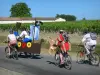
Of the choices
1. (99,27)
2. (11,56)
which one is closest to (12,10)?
(99,27)

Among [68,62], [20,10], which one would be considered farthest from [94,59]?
[20,10]

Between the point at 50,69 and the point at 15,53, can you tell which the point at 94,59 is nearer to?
the point at 50,69

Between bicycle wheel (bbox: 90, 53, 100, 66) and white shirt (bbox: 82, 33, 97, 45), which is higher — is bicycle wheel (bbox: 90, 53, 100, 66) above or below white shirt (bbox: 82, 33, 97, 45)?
below

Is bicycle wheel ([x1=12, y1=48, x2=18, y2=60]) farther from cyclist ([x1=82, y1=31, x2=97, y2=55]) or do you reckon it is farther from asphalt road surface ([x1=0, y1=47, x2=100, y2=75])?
cyclist ([x1=82, y1=31, x2=97, y2=55])

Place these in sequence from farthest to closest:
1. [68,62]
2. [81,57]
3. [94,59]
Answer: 1. [81,57]
2. [94,59]
3. [68,62]

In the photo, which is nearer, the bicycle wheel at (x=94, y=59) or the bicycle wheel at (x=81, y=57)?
the bicycle wheel at (x=94, y=59)

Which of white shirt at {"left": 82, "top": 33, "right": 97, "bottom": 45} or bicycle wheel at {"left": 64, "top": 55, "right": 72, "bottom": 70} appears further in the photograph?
white shirt at {"left": 82, "top": 33, "right": 97, "bottom": 45}

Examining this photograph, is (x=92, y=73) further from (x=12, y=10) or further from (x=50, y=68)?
(x=12, y=10)

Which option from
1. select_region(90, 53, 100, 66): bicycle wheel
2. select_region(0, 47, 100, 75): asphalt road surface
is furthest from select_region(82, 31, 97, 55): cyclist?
select_region(0, 47, 100, 75): asphalt road surface

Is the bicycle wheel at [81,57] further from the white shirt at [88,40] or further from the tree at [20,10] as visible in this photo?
the tree at [20,10]

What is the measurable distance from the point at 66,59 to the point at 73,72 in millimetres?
872

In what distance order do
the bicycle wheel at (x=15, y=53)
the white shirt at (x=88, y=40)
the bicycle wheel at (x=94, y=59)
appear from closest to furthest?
the bicycle wheel at (x=94, y=59) < the white shirt at (x=88, y=40) < the bicycle wheel at (x=15, y=53)

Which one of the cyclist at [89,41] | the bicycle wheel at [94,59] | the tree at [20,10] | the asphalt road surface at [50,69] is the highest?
the tree at [20,10]

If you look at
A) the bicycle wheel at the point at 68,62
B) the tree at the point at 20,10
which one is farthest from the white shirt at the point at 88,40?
the tree at the point at 20,10
